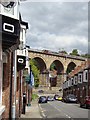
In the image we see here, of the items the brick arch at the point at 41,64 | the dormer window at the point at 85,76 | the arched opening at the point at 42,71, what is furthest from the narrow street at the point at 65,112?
the brick arch at the point at 41,64

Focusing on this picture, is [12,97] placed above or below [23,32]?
below

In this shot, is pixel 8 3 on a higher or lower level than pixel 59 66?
lower

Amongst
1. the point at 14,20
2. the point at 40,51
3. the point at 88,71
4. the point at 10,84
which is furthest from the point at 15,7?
the point at 40,51

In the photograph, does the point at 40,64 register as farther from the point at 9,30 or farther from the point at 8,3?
the point at 8,3

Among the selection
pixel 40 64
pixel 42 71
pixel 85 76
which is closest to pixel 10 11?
pixel 85 76

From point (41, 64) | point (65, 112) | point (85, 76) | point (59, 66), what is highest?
point (41, 64)

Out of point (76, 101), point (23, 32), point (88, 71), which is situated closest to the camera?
point (23, 32)

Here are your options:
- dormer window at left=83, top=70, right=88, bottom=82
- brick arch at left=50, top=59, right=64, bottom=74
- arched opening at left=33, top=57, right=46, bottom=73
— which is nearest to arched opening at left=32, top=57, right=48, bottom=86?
arched opening at left=33, top=57, right=46, bottom=73

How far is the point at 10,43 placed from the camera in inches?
421

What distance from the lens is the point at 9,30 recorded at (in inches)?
412

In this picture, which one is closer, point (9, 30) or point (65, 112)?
point (9, 30)

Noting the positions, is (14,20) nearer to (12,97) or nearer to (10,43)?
(10,43)

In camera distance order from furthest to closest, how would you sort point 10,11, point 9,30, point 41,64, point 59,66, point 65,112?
1. point 59,66
2. point 41,64
3. point 65,112
4. point 10,11
5. point 9,30

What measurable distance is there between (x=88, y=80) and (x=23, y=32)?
39.5m
